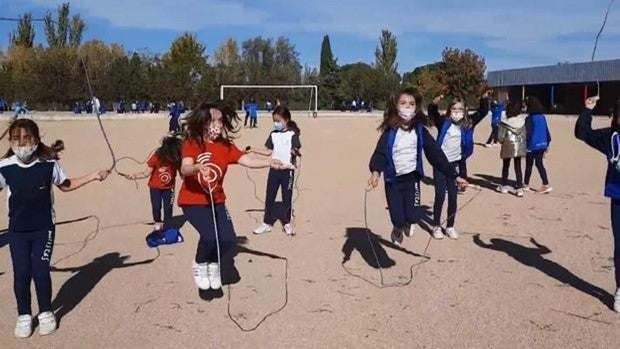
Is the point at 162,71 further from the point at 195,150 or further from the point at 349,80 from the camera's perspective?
the point at 195,150

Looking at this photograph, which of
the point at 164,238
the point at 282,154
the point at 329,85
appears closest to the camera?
the point at 164,238

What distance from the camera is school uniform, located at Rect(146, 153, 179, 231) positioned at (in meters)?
8.68

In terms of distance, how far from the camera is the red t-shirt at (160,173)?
8664 millimetres

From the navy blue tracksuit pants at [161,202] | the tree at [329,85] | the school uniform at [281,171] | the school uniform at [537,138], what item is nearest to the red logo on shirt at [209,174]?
the navy blue tracksuit pants at [161,202]

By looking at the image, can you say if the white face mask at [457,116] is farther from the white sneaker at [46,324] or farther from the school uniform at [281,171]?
the white sneaker at [46,324]

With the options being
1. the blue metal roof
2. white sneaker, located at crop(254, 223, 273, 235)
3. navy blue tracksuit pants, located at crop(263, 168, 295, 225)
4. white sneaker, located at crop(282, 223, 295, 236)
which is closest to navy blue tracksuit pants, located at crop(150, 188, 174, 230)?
white sneaker, located at crop(254, 223, 273, 235)

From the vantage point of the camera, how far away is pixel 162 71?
7100 centimetres

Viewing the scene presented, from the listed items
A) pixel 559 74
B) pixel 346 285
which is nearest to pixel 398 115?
pixel 346 285

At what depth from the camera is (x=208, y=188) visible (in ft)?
19.9

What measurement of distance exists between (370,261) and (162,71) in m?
66.7

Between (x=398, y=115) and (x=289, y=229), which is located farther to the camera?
(x=289, y=229)

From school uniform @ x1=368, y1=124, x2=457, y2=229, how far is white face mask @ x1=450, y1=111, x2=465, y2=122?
2617 mm

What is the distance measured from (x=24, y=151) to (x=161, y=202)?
11.8 feet

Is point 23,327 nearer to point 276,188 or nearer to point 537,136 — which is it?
point 276,188
